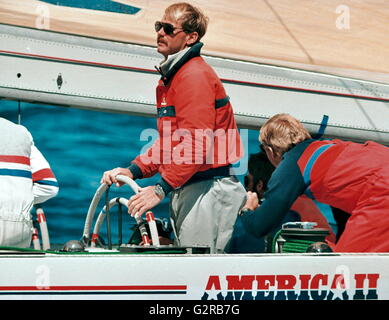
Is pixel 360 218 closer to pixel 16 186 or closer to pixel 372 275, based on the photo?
pixel 372 275

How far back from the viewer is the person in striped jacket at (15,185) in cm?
335

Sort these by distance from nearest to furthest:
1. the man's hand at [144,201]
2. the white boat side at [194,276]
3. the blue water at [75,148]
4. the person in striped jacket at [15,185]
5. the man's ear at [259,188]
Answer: the white boat side at [194,276], the man's hand at [144,201], the person in striped jacket at [15,185], the man's ear at [259,188], the blue water at [75,148]

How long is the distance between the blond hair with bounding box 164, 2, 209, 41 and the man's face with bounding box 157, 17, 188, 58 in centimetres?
2

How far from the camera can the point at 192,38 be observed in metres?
3.46

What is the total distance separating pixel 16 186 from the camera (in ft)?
11.1

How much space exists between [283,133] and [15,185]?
103 cm

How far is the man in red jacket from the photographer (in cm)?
321

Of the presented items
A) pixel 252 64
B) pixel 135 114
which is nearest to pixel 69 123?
pixel 135 114

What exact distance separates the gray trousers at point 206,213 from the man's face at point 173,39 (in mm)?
535

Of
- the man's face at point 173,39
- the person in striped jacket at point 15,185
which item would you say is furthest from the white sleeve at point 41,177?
the man's face at point 173,39

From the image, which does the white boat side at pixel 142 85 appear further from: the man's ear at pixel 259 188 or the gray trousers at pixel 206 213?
the gray trousers at pixel 206 213
